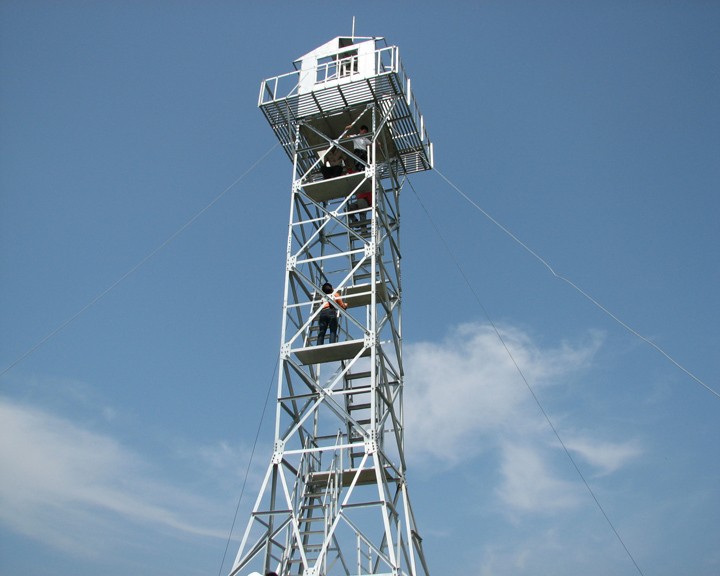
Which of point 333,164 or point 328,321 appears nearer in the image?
point 328,321

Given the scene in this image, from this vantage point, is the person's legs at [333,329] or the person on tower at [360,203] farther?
the person on tower at [360,203]

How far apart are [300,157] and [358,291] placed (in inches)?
212

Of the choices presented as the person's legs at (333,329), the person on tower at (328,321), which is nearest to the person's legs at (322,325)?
the person on tower at (328,321)

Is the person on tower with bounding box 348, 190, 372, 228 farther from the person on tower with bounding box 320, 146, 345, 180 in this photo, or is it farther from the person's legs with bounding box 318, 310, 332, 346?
the person's legs with bounding box 318, 310, 332, 346

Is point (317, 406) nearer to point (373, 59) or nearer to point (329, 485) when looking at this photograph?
point (329, 485)

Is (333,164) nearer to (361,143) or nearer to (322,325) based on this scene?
(361,143)

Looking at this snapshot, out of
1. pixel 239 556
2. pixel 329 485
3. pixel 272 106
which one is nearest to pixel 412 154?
pixel 272 106

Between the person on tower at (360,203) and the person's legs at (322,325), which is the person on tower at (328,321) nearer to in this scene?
the person's legs at (322,325)

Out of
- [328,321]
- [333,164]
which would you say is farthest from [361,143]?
[328,321]

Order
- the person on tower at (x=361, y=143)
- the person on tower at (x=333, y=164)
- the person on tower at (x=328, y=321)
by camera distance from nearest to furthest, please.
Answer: the person on tower at (x=328, y=321), the person on tower at (x=361, y=143), the person on tower at (x=333, y=164)

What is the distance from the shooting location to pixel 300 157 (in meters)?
22.7

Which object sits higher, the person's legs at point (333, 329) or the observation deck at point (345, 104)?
the observation deck at point (345, 104)

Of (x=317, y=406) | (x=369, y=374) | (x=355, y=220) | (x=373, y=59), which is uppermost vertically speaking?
(x=373, y=59)

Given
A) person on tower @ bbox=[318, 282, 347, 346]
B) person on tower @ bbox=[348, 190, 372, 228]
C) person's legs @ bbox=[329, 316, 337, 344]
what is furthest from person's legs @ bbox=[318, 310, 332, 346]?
person on tower @ bbox=[348, 190, 372, 228]
